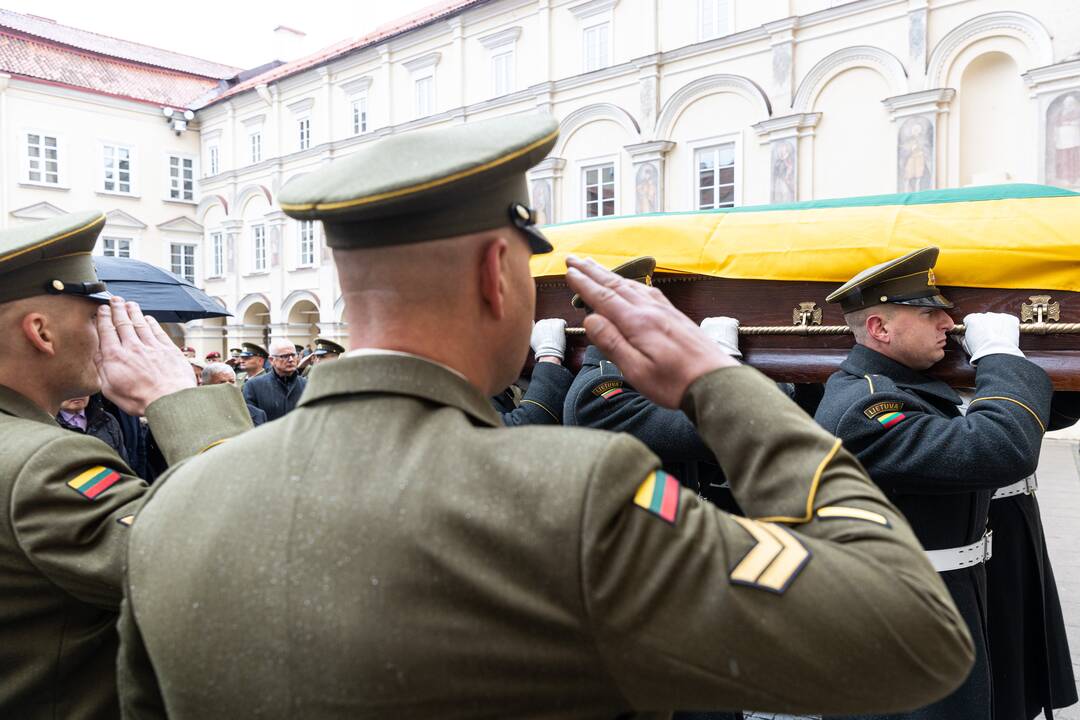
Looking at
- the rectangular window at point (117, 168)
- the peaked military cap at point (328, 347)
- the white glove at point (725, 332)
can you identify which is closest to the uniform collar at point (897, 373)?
the white glove at point (725, 332)

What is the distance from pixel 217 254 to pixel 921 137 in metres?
20.7

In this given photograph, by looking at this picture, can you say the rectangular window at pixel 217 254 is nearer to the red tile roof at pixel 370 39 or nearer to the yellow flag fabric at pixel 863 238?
the red tile roof at pixel 370 39

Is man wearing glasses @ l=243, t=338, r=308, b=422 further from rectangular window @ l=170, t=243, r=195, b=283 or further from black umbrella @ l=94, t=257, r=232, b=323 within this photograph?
rectangular window @ l=170, t=243, r=195, b=283

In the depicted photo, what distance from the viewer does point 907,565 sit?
0.94 meters

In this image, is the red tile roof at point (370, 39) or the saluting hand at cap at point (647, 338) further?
the red tile roof at point (370, 39)

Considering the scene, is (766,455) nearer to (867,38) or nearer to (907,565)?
(907,565)

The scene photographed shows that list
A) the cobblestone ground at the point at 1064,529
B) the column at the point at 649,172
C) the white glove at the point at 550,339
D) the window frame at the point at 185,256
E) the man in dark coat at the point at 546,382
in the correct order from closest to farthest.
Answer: the man in dark coat at the point at 546,382
the white glove at the point at 550,339
the cobblestone ground at the point at 1064,529
the column at the point at 649,172
the window frame at the point at 185,256

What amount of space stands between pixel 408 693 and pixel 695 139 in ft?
50.2

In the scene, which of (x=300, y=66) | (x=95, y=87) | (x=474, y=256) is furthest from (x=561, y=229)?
(x=95, y=87)

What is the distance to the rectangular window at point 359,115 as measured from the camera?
2130 cm

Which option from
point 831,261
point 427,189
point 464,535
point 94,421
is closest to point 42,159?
point 94,421

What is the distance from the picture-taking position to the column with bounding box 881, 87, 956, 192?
12.4 meters

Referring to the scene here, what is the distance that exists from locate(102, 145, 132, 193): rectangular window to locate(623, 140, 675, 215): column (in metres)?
17.3

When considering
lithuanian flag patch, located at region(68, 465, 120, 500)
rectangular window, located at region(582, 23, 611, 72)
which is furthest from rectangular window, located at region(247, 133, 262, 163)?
lithuanian flag patch, located at region(68, 465, 120, 500)
